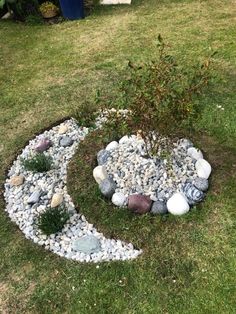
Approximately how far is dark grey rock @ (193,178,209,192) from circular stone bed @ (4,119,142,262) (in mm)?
1092

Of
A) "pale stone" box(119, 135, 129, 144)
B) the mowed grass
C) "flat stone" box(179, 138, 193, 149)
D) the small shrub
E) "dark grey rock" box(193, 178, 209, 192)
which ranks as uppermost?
"pale stone" box(119, 135, 129, 144)

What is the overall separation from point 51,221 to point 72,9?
20.8 feet

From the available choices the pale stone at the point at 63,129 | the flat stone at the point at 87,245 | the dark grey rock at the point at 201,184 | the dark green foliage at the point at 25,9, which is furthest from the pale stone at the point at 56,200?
the dark green foliage at the point at 25,9

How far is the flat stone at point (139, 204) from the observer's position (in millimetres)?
5332

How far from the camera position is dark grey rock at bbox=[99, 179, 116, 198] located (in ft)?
18.1

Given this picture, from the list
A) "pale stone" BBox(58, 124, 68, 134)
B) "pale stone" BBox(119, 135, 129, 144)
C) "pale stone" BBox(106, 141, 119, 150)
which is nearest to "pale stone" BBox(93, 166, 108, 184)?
"pale stone" BBox(106, 141, 119, 150)

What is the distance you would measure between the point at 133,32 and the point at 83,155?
4.22 m

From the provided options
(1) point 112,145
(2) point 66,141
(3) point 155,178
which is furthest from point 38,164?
(3) point 155,178

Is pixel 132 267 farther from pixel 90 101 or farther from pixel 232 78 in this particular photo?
pixel 232 78

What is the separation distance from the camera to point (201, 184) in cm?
549

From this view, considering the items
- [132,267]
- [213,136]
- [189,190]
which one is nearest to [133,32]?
[213,136]

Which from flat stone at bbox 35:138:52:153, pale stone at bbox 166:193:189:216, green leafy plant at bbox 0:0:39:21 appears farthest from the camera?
green leafy plant at bbox 0:0:39:21

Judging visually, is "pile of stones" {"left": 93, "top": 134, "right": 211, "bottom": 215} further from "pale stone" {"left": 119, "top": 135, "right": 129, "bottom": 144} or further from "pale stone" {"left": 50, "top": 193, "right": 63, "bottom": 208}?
"pale stone" {"left": 50, "top": 193, "right": 63, "bottom": 208}

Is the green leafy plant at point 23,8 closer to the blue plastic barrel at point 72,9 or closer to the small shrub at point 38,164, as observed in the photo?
the blue plastic barrel at point 72,9
